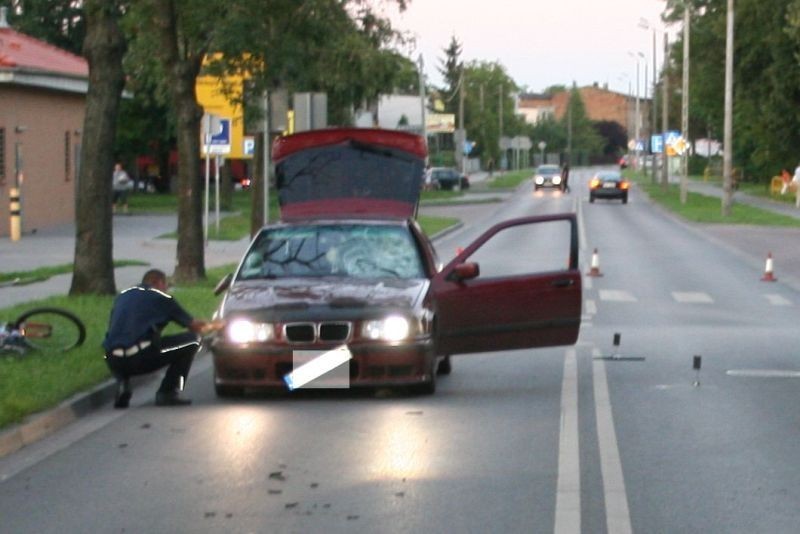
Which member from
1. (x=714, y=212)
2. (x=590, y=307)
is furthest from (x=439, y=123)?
(x=590, y=307)

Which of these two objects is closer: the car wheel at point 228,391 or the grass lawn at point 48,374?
the grass lawn at point 48,374


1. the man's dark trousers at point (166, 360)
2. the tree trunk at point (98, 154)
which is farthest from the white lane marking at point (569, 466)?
the tree trunk at point (98, 154)

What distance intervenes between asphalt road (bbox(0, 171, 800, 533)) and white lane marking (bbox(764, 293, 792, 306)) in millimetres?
6725

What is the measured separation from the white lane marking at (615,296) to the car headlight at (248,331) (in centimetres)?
1223

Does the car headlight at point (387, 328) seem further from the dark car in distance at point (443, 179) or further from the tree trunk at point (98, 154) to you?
the dark car in distance at point (443, 179)

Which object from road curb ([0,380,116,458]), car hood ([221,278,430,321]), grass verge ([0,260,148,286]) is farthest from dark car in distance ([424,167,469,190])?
road curb ([0,380,116,458])

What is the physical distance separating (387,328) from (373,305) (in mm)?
227

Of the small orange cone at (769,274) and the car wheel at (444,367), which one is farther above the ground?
the car wheel at (444,367)

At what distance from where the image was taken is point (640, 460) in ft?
32.6

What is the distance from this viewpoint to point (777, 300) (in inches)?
953

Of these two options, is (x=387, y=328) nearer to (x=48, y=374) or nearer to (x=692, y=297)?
(x=48, y=374)

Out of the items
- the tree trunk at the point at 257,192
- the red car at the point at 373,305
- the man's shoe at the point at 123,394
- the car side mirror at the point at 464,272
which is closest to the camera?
the red car at the point at 373,305

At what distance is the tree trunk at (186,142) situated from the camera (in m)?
24.2

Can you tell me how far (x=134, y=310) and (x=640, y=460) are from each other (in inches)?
173
